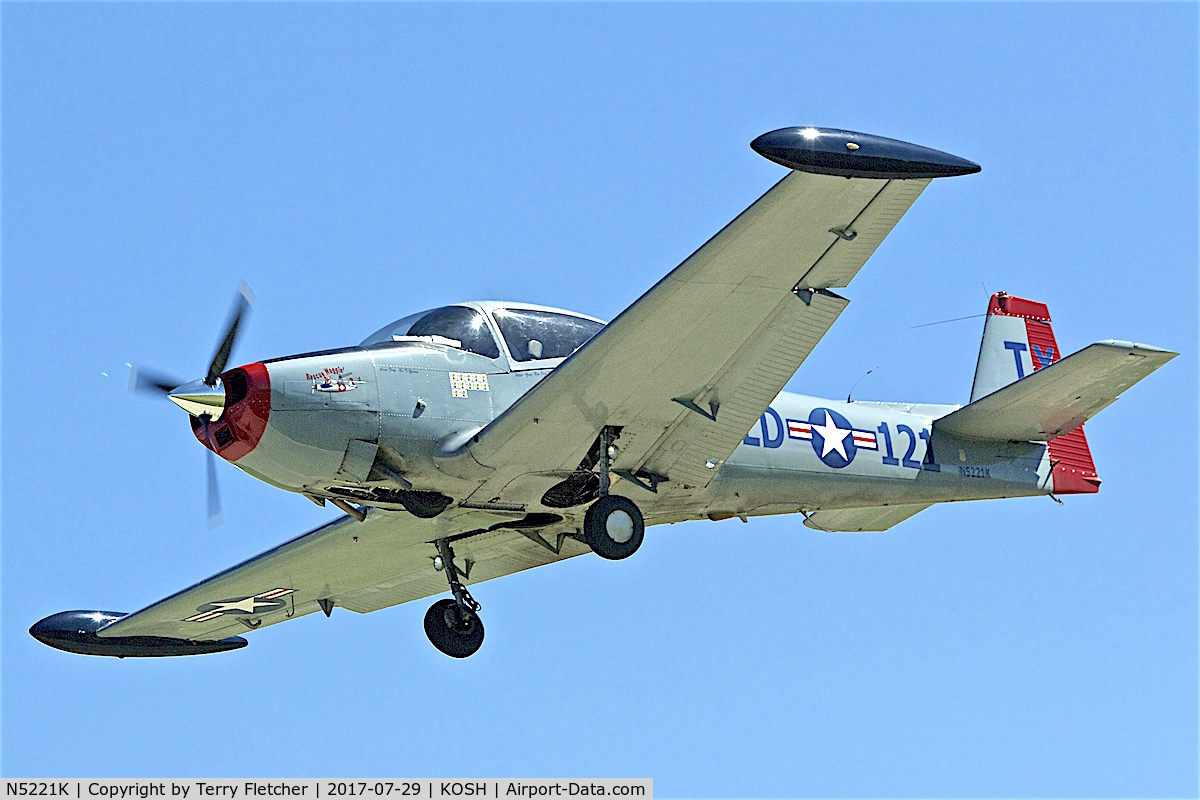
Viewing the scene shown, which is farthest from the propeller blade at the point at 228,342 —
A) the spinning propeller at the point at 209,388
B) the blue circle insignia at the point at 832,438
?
the blue circle insignia at the point at 832,438

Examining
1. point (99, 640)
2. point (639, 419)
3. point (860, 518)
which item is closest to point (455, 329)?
point (639, 419)

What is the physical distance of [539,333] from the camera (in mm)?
15109

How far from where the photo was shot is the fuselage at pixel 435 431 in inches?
554

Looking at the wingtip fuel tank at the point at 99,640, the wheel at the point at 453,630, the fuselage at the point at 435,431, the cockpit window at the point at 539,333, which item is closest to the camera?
the fuselage at the point at 435,431

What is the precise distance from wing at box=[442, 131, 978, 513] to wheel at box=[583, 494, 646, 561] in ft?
1.44

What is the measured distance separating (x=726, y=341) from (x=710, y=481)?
210cm

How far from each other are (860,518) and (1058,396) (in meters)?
2.64

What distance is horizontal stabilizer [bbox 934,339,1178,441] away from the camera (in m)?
15.4

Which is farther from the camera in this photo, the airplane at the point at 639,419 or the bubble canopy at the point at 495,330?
the bubble canopy at the point at 495,330

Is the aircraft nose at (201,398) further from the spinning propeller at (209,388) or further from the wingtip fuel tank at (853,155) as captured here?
the wingtip fuel tank at (853,155)

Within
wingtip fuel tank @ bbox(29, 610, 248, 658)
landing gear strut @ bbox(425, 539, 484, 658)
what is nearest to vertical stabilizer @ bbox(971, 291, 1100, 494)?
landing gear strut @ bbox(425, 539, 484, 658)

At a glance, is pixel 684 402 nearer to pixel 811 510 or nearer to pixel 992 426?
pixel 811 510

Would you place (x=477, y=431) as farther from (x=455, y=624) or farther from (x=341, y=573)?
(x=341, y=573)
